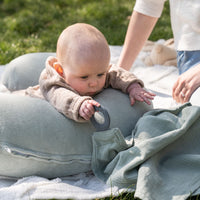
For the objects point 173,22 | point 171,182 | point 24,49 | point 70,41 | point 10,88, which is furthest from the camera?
point 24,49

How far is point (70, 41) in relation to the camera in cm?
171

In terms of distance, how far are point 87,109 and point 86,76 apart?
263 millimetres

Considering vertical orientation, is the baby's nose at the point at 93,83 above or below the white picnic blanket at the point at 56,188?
above

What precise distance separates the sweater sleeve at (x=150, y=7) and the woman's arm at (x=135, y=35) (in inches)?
1.3

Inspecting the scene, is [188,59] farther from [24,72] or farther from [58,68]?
[24,72]

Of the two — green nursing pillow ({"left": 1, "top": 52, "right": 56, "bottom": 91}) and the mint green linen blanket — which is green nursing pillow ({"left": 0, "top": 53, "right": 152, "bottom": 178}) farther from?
green nursing pillow ({"left": 1, "top": 52, "right": 56, "bottom": 91})

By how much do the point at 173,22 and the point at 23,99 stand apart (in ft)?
3.52

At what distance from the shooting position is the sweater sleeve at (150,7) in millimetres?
2250

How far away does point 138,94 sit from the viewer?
1806mm

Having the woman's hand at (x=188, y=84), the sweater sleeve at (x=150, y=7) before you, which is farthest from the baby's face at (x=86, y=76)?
the sweater sleeve at (x=150, y=7)

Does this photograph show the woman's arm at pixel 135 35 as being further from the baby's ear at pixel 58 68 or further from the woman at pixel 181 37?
the baby's ear at pixel 58 68

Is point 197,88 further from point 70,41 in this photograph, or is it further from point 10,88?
point 10,88

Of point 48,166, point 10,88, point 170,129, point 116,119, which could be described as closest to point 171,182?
point 170,129

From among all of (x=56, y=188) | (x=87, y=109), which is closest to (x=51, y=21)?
(x=87, y=109)
